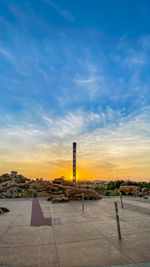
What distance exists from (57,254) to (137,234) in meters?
3.33

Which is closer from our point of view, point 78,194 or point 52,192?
point 78,194

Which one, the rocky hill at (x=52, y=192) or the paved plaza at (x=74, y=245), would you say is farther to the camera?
the rocky hill at (x=52, y=192)

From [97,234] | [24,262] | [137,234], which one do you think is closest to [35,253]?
[24,262]

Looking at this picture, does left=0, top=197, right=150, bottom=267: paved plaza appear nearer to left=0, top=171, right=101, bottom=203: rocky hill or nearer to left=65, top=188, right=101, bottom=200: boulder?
left=0, top=171, right=101, bottom=203: rocky hill

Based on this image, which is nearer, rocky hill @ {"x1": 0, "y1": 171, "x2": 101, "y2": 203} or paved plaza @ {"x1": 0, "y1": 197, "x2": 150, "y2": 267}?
paved plaza @ {"x1": 0, "y1": 197, "x2": 150, "y2": 267}

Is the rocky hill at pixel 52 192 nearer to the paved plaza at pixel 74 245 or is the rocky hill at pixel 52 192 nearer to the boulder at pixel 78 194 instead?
the boulder at pixel 78 194

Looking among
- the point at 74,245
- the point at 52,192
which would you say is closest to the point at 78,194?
the point at 52,192

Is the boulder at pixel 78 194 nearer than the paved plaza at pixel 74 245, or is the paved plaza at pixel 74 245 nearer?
the paved plaza at pixel 74 245

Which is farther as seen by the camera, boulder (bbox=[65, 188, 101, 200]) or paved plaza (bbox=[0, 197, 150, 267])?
boulder (bbox=[65, 188, 101, 200])

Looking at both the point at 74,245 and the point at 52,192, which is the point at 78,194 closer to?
the point at 52,192

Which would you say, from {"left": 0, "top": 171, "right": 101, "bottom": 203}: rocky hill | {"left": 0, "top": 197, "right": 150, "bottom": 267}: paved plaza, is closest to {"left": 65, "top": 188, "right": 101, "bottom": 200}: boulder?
{"left": 0, "top": 171, "right": 101, "bottom": 203}: rocky hill

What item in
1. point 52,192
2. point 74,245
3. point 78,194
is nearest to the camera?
point 74,245

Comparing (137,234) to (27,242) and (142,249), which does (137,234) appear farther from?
(27,242)

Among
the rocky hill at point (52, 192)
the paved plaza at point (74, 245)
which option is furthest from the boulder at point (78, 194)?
the paved plaza at point (74, 245)
